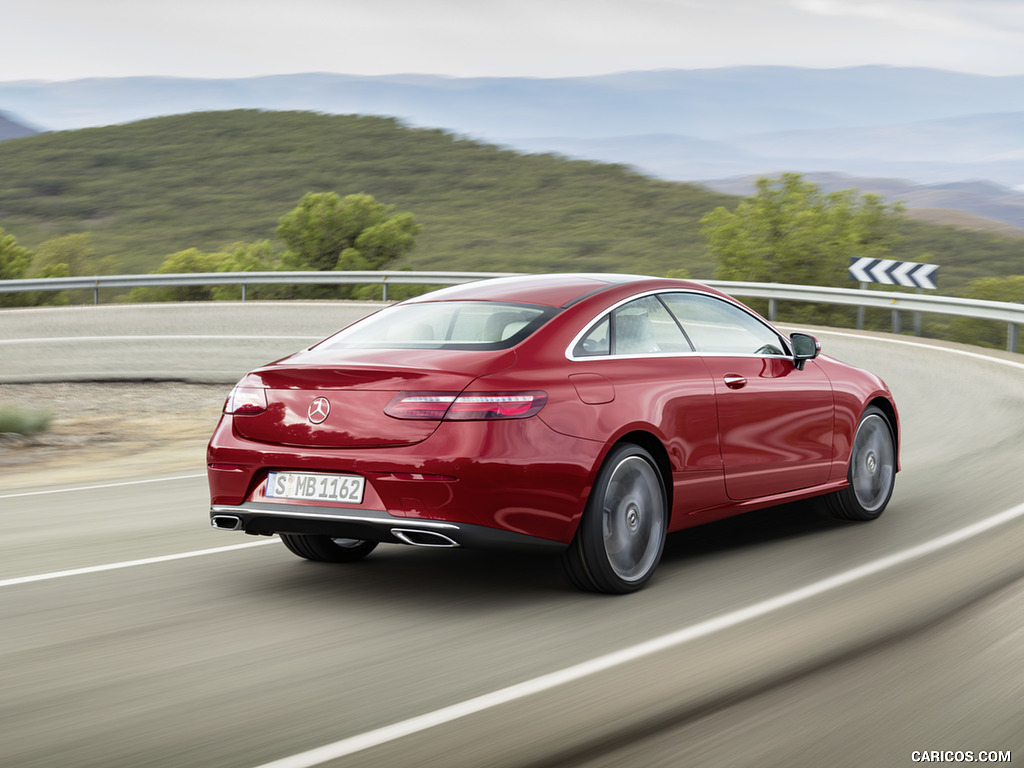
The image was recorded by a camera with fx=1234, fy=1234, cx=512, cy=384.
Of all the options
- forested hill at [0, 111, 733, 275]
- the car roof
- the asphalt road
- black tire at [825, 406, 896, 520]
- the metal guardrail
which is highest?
forested hill at [0, 111, 733, 275]

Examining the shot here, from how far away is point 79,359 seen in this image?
20125mm

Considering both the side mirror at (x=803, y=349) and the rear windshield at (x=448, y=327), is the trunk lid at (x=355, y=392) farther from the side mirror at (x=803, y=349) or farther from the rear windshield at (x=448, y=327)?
the side mirror at (x=803, y=349)

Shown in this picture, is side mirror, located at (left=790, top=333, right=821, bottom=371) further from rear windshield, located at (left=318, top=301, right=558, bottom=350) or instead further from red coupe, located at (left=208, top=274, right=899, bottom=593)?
rear windshield, located at (left=318, top=301, right=558, bottom=350)

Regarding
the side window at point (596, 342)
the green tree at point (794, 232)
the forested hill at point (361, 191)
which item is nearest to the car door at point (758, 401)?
the side window at point (596, 342)

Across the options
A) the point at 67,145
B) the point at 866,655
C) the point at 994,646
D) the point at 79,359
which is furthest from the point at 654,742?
the point at 67,145

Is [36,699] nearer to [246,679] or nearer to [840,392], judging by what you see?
[246,679]

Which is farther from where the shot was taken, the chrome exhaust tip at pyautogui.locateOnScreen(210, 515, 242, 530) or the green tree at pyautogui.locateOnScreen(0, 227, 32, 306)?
the green tree at pyautogui.locateOnScreen(0, 227, 32, 306)

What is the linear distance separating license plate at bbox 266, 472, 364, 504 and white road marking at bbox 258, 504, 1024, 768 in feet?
4.28

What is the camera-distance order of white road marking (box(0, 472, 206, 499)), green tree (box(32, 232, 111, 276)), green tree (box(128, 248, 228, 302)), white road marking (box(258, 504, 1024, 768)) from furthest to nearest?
green tree (box(32, 232, 111, 276)) → green tree (box(128, 248, 228, 302)) → white road marking (box(0, 472, 206, 499)) → white road marking (box(258, 504, 1024, 768))

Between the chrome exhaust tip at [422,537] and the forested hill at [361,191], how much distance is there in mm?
56797

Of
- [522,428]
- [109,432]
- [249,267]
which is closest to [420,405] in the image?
[522,428]

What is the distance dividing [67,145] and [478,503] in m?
106

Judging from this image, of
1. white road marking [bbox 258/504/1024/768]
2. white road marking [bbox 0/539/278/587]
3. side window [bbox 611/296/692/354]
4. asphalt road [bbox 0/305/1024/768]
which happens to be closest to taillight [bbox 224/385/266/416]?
asphalt road [bbox 0/305/1024/768]

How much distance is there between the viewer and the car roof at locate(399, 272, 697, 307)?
6227 mm
